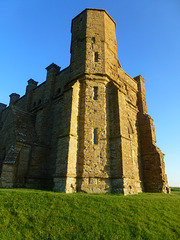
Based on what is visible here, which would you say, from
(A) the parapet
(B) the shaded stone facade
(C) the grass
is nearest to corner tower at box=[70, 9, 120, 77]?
(B) the shaded stone facade

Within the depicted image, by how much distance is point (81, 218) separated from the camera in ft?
19.8

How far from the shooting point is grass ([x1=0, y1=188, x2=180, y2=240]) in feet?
17.5

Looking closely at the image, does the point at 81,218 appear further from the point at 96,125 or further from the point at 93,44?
the point at 93,44

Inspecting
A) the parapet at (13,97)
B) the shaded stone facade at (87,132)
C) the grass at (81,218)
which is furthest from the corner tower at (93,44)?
the parapet at (13,97)

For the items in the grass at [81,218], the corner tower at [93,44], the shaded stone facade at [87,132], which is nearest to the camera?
the grass at [81,218]

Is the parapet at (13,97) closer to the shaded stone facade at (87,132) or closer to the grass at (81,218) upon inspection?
the shaded stone facade at (87,132)

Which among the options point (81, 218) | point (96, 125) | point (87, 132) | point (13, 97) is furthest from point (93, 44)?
point (13, 97)

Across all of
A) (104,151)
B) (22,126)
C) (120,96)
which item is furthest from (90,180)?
(22,126)

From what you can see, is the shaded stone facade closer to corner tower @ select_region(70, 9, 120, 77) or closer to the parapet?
corner tower @ select_region(70, 9, 120, 77)

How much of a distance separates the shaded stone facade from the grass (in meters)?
2.40

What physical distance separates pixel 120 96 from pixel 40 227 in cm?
966

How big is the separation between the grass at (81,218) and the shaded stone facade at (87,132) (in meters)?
2.40

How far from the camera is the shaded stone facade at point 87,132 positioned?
10.3 metres

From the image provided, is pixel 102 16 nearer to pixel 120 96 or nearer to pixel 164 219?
pixel 120 96
